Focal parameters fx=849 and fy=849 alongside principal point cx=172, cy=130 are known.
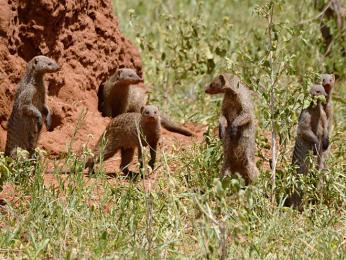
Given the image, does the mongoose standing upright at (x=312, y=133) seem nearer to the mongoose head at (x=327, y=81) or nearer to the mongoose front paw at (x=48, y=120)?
the mongoose head at (x=327, y=81)

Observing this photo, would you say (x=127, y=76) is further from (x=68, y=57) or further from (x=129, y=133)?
(x=129, y=133)

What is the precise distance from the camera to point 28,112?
6445mm

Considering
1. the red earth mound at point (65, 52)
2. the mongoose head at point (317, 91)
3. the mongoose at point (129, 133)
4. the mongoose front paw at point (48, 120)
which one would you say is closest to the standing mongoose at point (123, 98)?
the red earth mound at point (65, 52)

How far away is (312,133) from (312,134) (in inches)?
0.5

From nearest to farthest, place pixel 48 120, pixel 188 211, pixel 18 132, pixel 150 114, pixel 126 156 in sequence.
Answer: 1. pixel 188 211
2. pixel 18 132
3. pixel 48 120
4. pixel 150 114
5. pixel 126 156

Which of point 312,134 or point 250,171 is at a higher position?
point 312,134

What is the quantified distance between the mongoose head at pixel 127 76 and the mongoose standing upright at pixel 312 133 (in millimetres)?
1901

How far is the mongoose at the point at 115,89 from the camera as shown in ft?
24.7

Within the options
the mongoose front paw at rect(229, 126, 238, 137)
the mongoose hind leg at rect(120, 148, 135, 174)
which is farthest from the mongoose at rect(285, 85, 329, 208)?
the mongoose hind leg at rect(120, 148, 135, 174)

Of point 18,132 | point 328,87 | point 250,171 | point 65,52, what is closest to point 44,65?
point 18,132

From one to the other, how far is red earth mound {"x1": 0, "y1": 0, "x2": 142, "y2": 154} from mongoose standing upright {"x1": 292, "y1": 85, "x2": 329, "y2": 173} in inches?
62.4

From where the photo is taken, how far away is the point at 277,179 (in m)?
5.81

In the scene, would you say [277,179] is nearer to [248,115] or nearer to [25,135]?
[248,115]

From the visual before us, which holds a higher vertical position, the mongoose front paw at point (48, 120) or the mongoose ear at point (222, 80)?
the mongoose ear at point (222, 80)
